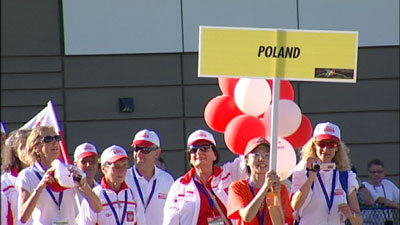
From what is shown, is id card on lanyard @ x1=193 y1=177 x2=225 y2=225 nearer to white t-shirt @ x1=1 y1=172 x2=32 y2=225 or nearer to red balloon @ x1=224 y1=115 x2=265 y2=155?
red balloon @ x1=224 y1=115 x2=265 y2=155

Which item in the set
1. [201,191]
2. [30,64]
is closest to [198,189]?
[201,191]

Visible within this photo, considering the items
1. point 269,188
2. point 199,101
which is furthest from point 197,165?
point 199,101

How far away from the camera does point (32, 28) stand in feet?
45.5

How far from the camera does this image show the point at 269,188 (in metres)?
7.32

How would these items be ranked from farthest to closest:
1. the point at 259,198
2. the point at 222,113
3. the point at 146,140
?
the point at 146,140, the point at 222,113, the point at 259,198

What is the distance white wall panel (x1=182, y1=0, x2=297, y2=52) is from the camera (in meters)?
13.9

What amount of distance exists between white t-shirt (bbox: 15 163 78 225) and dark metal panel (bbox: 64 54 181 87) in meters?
6.03

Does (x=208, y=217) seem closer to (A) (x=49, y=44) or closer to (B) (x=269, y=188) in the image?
(B) (x=269, y=188)

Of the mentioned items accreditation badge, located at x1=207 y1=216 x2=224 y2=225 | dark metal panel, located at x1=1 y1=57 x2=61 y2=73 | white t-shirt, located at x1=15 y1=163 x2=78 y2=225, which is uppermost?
dark metal panel, located at x1=1 y1=57 x2=61 y2=73

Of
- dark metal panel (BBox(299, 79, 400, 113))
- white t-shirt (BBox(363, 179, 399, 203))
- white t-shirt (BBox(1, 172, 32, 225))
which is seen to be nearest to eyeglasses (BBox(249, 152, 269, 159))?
white t-shirt (BBox(1, 172, 32, 225))

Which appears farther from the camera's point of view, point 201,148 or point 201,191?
point 201,148

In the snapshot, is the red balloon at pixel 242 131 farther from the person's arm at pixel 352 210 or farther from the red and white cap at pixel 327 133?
the person's arm at pixel 352 210

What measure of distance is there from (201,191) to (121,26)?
625 centimetres

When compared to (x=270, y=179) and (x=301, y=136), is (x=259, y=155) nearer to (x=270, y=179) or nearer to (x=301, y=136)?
(x=270, y=179)
